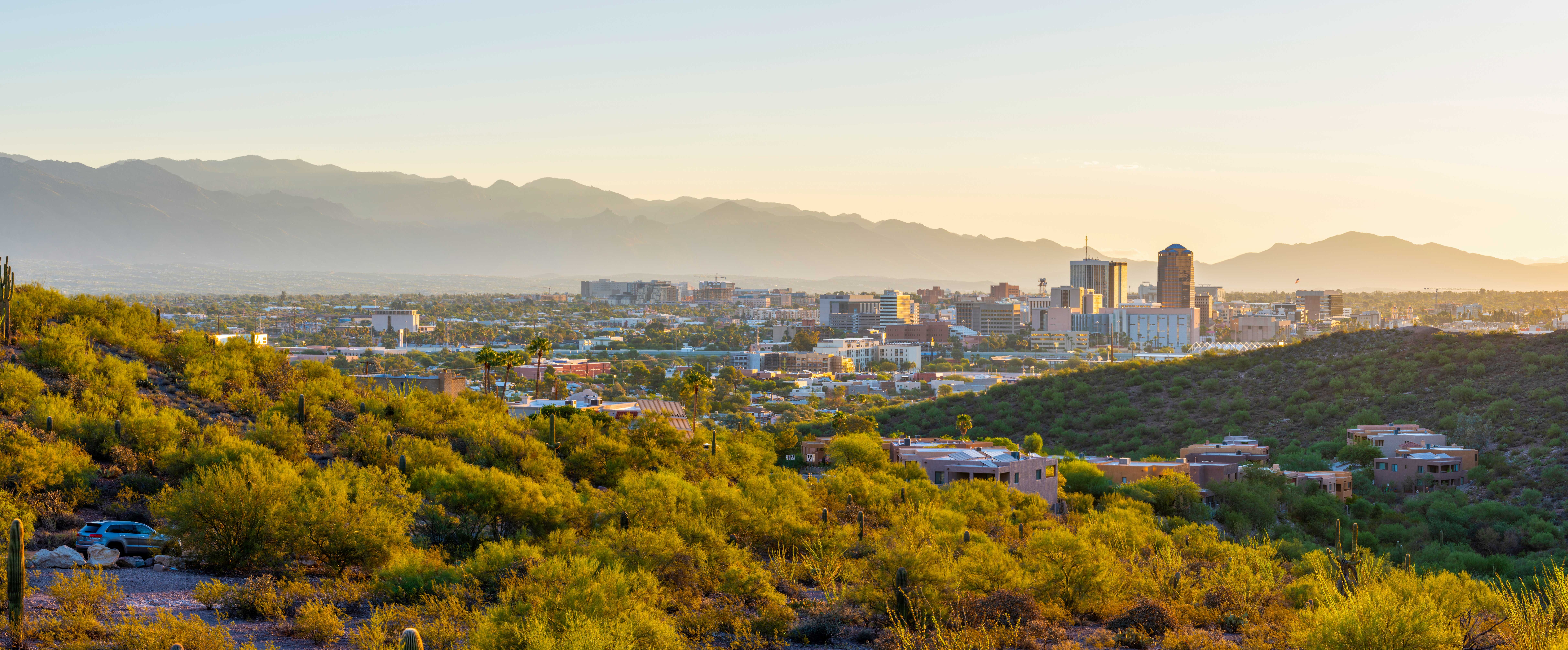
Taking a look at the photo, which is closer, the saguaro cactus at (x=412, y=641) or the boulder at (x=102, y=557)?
the saguaro cactus at (x=412, y=641)

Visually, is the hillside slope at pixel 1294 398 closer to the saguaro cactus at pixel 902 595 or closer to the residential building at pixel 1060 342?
the saguaro cactus at pixel 902 595

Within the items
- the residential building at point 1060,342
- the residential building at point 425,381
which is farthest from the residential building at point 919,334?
the residential building at point 425,381

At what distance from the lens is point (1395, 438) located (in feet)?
137

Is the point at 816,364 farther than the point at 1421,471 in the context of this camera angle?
Yes

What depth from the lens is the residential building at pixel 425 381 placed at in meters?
46.7

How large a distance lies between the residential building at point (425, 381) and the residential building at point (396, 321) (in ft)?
318

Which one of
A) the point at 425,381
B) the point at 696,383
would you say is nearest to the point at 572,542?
the point at 696,383

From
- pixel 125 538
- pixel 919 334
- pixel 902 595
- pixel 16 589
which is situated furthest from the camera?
pixel 919 334

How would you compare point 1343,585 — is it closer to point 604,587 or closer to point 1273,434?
point 604,587

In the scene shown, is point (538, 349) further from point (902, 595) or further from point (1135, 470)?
point (902, 595)

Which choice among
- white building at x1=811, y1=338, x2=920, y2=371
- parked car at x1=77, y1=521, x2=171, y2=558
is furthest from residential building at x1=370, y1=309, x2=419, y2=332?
parked car at x1=77, y1=521, x2=171, y2=558

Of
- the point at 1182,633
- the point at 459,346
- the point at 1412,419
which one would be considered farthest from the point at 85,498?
the point at 459,346

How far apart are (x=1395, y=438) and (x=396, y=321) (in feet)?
444

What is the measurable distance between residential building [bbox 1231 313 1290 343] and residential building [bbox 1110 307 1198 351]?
6003 mm
